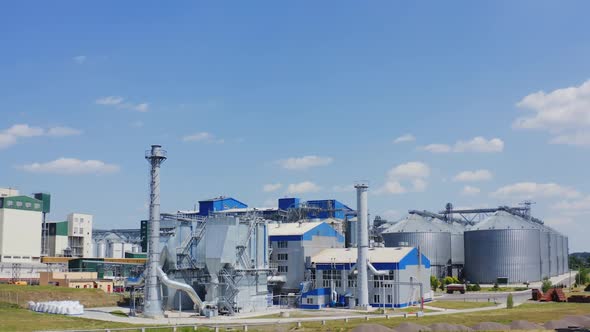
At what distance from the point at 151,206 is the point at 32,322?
59.0 ft

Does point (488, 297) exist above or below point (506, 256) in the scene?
below

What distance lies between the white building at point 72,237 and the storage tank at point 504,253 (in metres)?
81.6

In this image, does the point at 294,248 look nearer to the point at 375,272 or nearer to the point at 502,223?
the point at 375,272

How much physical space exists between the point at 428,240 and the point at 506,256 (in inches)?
590

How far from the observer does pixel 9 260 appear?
109938 mm

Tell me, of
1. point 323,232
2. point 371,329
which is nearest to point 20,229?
point 323,232

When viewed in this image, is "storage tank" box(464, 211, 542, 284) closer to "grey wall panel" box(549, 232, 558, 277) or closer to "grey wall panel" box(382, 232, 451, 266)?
"grey wall panel" box(382, 232, 451, 266)

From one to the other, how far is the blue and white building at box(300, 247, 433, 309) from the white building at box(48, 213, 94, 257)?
6890 centimetres

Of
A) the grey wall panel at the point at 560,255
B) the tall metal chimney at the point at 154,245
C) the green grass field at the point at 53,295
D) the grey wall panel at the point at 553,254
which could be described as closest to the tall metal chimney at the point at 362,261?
the tall metal chimney at the point at 154,245

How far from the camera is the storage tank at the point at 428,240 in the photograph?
122750 mm

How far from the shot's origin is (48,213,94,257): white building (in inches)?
5049

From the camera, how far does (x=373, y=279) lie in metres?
77.2

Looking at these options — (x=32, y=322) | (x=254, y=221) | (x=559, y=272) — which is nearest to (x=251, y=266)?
(x=254, y=221)

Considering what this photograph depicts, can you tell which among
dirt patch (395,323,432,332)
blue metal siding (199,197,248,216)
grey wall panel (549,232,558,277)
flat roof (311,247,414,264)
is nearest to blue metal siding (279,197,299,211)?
blue metal siding (199,197,248,216)
